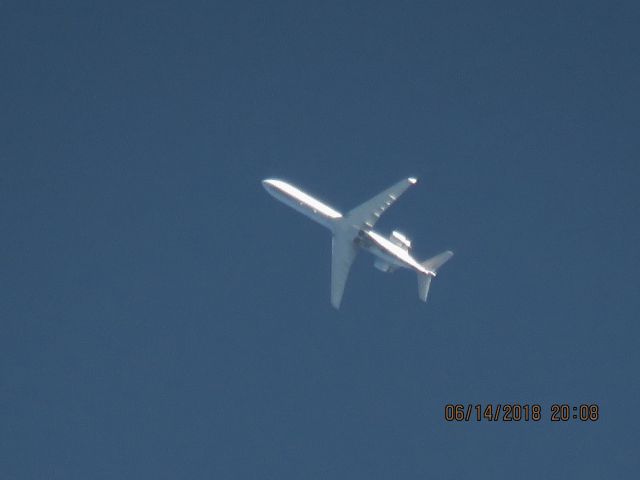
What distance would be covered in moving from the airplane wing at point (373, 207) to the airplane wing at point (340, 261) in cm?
214

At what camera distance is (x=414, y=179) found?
169 metres

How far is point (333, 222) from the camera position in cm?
16975

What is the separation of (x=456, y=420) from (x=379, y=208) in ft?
89.9

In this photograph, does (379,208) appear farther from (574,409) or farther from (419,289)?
(574,409)

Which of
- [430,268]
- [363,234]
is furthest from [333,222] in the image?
[430,268]

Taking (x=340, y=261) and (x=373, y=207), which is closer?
(x=373, y=207)

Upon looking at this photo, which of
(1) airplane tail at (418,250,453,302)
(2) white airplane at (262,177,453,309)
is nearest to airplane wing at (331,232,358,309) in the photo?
(2) white airplane at (262,177,453,309)

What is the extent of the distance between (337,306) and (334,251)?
7.08 meters

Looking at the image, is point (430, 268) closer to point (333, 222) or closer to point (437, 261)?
point (437, 261)

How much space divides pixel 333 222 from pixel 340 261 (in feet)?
17.6

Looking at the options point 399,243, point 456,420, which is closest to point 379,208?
point 399,243

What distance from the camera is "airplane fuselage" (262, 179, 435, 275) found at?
169875mm

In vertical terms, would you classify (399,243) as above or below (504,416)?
above

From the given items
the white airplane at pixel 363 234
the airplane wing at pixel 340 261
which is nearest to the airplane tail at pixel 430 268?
the white airplane at pixel 363 234
